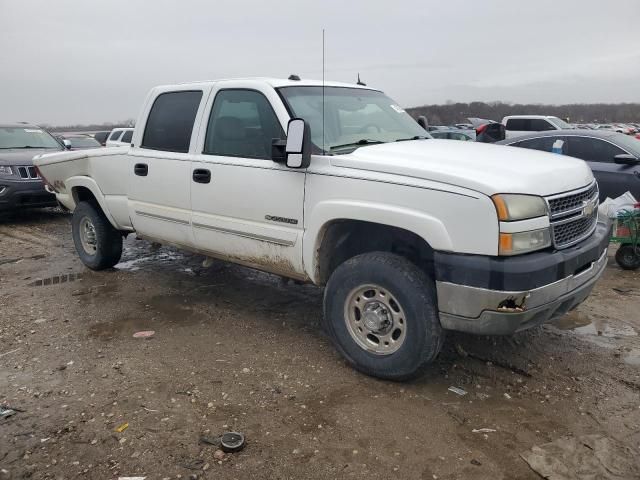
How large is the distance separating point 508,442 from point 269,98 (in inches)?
114

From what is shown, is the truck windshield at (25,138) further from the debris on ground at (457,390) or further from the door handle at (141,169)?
the debris on ground at (457,390)

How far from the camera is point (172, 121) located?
495 centimetres

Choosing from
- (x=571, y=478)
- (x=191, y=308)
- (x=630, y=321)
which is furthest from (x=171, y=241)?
(x=630, y=321)

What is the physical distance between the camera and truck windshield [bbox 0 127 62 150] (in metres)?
10.5

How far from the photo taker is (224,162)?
432cm

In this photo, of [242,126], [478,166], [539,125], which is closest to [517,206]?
[478,166]

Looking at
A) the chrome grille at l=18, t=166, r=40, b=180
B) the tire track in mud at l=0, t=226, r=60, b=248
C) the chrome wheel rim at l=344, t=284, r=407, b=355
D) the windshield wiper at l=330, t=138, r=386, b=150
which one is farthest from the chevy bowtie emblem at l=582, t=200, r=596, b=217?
the chrome grille at l=18, t=166, r=40, b=180

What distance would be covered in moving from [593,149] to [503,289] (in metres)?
5.79

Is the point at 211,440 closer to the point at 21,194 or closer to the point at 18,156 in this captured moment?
the point at 21,194

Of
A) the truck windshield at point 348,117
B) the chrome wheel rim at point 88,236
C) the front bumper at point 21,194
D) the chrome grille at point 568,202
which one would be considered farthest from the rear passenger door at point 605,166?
the front bumper at point 21,194

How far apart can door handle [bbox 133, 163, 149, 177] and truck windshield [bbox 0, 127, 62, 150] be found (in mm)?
6808

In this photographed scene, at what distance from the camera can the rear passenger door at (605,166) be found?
7.20 metres

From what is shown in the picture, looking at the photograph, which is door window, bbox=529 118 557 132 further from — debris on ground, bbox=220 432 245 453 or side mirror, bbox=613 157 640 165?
debris on ground, bbox=220 432 245 453

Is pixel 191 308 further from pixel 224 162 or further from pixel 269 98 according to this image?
pixel 269 98
